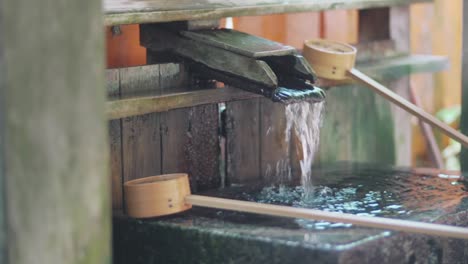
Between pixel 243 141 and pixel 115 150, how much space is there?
91cm

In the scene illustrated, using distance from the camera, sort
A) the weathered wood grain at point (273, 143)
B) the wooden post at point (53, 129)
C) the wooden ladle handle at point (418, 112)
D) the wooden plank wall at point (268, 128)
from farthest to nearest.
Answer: the weathered wood grain at point (273, 143) → the wooden ladle handle at point (418, 112) → the wooden plank wall at point (268, 128) → the wooden post at point (53, 129)

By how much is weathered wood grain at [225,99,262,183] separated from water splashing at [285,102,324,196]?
201 millimetres

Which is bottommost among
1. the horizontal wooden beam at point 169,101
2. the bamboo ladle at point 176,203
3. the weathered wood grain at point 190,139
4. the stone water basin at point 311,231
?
the stone water basin at point 311,231

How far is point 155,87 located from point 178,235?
96cm

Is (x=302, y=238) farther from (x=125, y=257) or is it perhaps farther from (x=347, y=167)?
(x=347, y=167)

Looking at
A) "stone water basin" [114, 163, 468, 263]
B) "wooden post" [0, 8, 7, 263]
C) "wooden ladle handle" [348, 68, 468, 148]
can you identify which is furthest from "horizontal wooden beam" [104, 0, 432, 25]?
"wooden post" [0, 8, 7, 263]

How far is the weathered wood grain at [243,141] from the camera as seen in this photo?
18.0 ft

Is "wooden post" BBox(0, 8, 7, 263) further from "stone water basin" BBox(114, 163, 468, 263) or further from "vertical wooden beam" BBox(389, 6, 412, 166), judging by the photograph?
"vertical wooden beam" BBox(389, 6, 412, 166)

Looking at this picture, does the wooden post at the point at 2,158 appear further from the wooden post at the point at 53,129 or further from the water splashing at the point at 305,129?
the water splashing at the point at 305,129

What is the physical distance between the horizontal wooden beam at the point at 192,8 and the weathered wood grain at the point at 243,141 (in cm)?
52

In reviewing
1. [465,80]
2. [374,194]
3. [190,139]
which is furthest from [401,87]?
[190,139]

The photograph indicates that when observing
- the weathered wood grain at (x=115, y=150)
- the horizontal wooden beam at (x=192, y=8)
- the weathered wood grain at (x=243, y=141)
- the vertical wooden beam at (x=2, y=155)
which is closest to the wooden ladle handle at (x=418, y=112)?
the horizontal wooden beam at (x=192, y=8)

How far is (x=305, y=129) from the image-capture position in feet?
17.9

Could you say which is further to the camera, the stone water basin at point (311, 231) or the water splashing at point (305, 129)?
the water splashing at point (305, 129)
